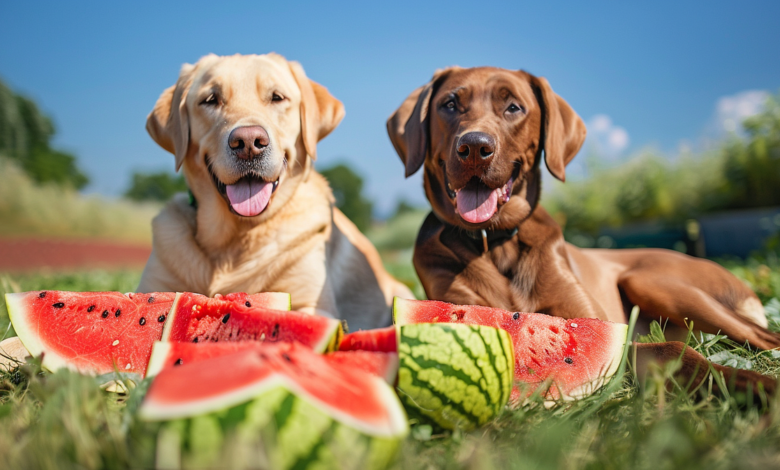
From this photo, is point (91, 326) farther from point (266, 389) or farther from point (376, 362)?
point (266, 389)

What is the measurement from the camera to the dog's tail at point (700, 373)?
1663 millimetres

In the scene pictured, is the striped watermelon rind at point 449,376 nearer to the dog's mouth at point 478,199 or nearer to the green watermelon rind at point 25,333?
the dog's mouth at point 478,199

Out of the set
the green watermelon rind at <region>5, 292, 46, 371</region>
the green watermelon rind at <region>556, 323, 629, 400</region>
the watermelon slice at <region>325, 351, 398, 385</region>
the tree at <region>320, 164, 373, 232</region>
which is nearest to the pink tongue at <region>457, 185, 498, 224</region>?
the green watermelon rind at <region>556, 323, 629, 400</region>

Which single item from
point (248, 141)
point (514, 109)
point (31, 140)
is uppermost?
point (514, 109)

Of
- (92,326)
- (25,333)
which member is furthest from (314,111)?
(25,333)

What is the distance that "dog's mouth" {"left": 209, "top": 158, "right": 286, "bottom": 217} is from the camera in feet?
10.1

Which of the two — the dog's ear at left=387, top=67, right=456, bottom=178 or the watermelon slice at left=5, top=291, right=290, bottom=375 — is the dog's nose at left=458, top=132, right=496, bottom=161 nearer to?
the dog's ear at left=387, top=67, right=456, bottom=178

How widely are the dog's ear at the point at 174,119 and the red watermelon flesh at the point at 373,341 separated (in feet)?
7.33

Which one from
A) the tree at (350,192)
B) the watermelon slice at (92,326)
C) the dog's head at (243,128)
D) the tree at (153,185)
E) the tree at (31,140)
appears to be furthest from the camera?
the tree at (153,185)

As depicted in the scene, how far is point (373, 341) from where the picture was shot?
5.54 feet

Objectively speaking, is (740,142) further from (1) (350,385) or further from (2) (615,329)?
(1) (350,385)

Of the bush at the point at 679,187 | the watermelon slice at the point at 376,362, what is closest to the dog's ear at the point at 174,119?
the watermelon slice at the point at 376,362

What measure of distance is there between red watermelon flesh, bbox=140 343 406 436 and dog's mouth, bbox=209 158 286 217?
201 centimetres

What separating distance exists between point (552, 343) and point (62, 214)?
64.0ft
